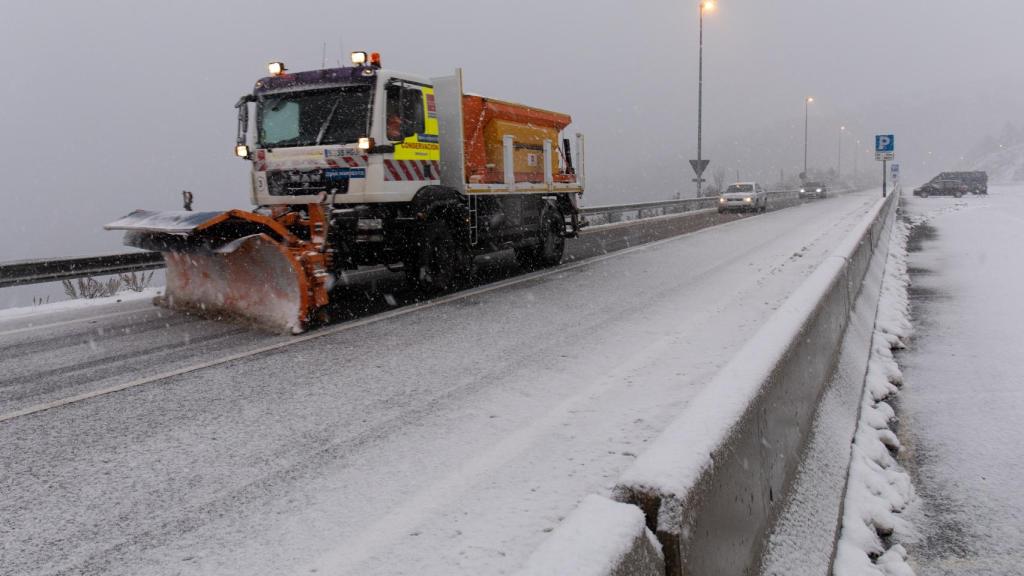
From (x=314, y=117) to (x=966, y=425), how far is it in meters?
7.63

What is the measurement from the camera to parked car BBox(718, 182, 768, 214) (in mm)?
33906

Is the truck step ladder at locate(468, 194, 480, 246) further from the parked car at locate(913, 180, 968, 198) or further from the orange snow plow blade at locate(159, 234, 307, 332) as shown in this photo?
the parked car at locate(913, 180, 968, 198)

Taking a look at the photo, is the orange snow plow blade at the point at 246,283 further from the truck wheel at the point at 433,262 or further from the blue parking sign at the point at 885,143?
the blue parking sign at the point at 885,143

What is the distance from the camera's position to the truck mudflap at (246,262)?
753 centimetres

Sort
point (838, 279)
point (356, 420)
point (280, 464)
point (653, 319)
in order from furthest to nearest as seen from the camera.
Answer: point (653, 319) < point (838, 279) < point (356, 420) < point (280, 464)

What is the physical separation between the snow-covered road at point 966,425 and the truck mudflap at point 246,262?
5450 mm

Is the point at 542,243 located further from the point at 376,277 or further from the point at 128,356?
the point at 128,356

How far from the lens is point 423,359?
637 cm

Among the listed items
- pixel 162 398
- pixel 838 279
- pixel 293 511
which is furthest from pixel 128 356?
pixel 838 279

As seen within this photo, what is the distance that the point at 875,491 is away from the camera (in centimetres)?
372

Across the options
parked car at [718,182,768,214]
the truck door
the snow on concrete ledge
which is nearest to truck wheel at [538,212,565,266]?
the truck door

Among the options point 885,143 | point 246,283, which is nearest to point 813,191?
point 885,143

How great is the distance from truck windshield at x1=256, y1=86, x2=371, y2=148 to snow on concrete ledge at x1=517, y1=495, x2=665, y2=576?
7.92 m

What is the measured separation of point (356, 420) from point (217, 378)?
1.72 meters
